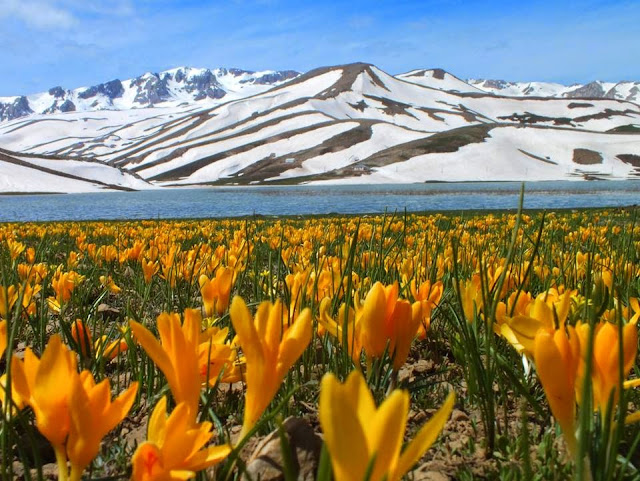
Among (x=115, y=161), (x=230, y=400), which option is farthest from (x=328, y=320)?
(x=115, y=161)

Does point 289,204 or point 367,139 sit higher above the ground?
point 367,139

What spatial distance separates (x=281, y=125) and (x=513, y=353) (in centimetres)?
12148

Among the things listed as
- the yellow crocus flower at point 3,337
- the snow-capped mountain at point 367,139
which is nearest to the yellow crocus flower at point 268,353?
the yellow crocus flower at point 3,337

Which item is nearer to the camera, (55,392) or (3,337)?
(55,392)

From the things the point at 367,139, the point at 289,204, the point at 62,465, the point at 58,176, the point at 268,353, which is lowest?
the point at 289,204

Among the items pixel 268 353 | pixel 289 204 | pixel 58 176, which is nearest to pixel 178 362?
pixel 268 353

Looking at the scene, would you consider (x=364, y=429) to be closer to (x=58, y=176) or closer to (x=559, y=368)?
(x=559, y=368)

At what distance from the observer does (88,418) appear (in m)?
0.70

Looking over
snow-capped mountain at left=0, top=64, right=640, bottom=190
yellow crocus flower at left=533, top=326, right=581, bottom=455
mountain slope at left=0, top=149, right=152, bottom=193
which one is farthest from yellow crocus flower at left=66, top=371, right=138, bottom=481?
snow-capped mountain at left=0, top=64, right=640, bottom=190

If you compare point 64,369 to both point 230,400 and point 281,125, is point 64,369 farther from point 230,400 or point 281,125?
point 281,125

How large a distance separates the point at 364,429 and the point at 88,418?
0.37 m

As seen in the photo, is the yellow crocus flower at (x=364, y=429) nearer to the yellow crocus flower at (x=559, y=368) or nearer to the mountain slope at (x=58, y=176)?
the yellow crocus flower at (x=559, y=368)

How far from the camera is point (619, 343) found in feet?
2.53

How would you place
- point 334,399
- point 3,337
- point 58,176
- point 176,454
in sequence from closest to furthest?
point 334,399 < point 176,454 < point 3,337 < point 58,176
